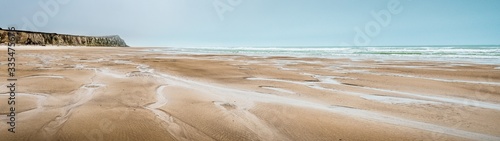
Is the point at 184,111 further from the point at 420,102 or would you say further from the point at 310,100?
the point at 420,102

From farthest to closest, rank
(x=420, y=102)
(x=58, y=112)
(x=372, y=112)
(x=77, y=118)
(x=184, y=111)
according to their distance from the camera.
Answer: (x=420, y=102), (x=372, y=112), (x=184, y=111), (x=58, y=112), (x=77, y=118)

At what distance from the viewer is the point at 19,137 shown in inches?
122

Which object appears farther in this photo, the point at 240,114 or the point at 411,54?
the point at 411,54

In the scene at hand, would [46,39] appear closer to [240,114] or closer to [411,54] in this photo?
[411,54]

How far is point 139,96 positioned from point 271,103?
2872mm

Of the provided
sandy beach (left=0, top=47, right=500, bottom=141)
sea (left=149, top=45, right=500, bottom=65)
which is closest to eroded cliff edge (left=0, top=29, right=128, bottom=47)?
sea (left=149, top=45, right=500, bottom=65)

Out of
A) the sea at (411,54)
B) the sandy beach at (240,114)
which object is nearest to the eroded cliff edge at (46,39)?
the sea at (411,54)

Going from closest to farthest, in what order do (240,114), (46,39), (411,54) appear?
1. (240,114)
2. (411,54)
3. (46,39)

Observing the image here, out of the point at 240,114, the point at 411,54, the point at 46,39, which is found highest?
the point at 411,54

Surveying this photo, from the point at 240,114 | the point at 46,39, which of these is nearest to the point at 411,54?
the point at 240,114

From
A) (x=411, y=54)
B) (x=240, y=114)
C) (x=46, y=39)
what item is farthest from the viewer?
(x=46, y=39)

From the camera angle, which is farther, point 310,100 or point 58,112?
point 310,100

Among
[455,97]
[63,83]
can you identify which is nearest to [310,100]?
[455,97]

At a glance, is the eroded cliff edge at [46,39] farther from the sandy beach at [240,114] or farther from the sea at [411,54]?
the sandy beach at [240,114]
